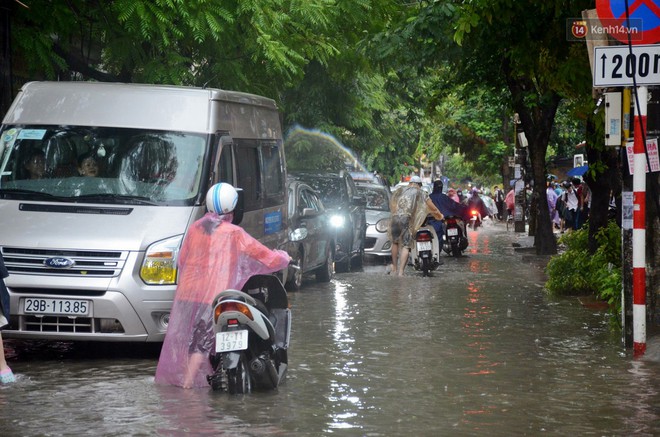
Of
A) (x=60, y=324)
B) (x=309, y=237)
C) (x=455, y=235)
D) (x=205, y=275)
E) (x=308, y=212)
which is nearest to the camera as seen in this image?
(x=205, y=275)

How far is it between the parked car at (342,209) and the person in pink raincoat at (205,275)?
12196mm

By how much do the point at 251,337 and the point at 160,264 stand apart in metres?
1.90

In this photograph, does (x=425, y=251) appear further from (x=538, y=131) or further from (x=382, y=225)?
(x=538, y=131)

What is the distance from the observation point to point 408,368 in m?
10.7

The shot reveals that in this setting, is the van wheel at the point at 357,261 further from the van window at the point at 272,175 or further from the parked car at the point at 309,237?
the van window at the point at 272,175

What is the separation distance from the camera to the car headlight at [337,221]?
21481mm

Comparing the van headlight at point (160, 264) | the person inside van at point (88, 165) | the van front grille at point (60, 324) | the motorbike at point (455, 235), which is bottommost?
the van front grille at point (60, 324)

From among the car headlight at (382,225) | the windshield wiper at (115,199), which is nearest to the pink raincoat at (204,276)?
the windshield wiper at (115,199)

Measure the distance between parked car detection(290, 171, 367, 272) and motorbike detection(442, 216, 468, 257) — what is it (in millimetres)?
5211

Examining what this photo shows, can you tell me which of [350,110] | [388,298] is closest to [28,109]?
[388,298]

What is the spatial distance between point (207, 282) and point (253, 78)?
11.8 metres

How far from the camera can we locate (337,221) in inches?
864

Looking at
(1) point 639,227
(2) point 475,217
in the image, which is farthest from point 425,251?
(2) point 475,217

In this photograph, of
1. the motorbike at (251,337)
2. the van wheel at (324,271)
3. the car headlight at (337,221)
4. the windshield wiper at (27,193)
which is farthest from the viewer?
the car headlight at (337,221)
